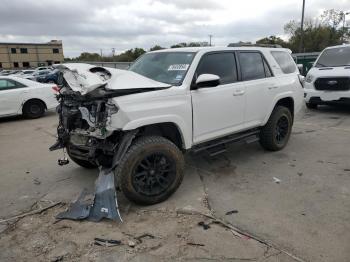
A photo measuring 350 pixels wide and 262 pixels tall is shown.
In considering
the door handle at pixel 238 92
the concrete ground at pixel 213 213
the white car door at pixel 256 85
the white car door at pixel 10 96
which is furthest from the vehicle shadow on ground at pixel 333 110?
the white car door at pixel 10 96

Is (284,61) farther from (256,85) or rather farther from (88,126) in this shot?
(88,126)

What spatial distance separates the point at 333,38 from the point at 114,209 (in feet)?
168

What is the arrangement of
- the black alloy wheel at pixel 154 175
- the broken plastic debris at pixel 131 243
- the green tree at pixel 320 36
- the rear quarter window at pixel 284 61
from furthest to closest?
the green tree at pixel 320 36 → the rear quarter window at pixel 284 61 → the black alloy wheel at pixel 154 175 → the broken plastic debris at pixel 131 243

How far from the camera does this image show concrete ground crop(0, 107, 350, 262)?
331 centimetres

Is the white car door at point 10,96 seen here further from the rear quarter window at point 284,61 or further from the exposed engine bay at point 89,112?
the rear quarter window at point 284,61

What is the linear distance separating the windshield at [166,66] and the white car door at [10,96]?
680cm

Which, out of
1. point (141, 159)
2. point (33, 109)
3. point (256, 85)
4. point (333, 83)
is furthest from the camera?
point (33, 109)

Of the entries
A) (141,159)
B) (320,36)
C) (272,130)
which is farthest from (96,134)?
(320,36)

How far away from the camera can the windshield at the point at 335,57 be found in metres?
Answer: 10.6

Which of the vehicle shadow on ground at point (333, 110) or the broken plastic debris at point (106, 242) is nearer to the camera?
Result: the broken plastic debris at point (106, 242)

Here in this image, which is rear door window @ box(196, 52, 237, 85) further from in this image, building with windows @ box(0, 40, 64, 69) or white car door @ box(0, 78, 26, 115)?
building with windows @ box(0, 40, 64, 69)

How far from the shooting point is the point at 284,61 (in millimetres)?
6504

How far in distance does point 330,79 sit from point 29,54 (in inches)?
3477

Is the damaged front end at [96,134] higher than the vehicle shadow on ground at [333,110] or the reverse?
higher
